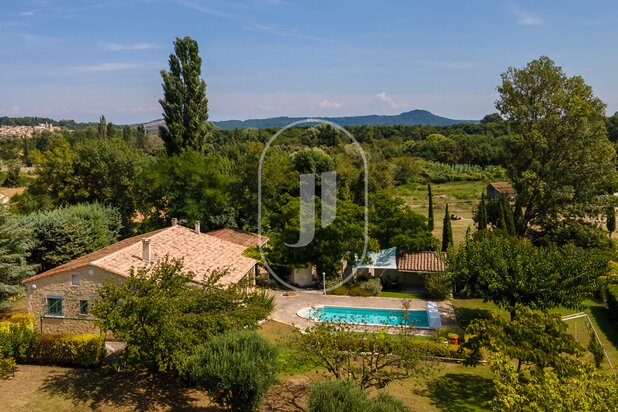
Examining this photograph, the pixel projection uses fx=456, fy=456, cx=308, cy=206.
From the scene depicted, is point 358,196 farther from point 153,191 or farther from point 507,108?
point 153,191

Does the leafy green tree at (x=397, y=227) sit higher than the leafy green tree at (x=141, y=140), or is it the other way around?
the leafy green tree at (x=141, y=140)

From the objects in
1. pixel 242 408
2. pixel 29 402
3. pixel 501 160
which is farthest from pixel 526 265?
pixel 29 402

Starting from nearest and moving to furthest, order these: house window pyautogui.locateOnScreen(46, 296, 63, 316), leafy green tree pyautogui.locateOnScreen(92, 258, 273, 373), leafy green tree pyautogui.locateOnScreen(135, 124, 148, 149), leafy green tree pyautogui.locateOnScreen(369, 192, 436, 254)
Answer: leafy green tree pyautogui.locateOnScreen(92, 258, 273, 373)
house window pyautogui.locateOnScreen(46, 296, 63, 316)
leafy green tree pyautogui.locateOnScreen(369, 192, 436, 254)
leafy green tree pyautogui.locateOnScreen(135, 124, 148, 149)

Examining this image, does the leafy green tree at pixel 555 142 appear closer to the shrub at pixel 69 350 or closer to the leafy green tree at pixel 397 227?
the leafy green tree at pixel 397 227

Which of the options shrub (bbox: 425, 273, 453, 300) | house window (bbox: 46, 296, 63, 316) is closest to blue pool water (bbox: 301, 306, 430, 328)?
shrub (bbox: 425, 273, 453, 300)

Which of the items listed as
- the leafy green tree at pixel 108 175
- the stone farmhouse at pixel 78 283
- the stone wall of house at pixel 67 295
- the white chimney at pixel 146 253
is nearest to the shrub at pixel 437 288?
the stone farmhouse at pixel 78 283

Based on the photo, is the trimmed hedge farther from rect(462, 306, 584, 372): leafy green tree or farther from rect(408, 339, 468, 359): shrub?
rect(408, 339, 468, 359): shrub

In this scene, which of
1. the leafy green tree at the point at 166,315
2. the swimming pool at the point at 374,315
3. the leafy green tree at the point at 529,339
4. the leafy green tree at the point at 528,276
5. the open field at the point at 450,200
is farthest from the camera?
the open field at the point at 450,200

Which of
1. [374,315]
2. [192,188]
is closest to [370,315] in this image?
[374,315]

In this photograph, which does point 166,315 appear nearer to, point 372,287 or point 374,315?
point 374,315
